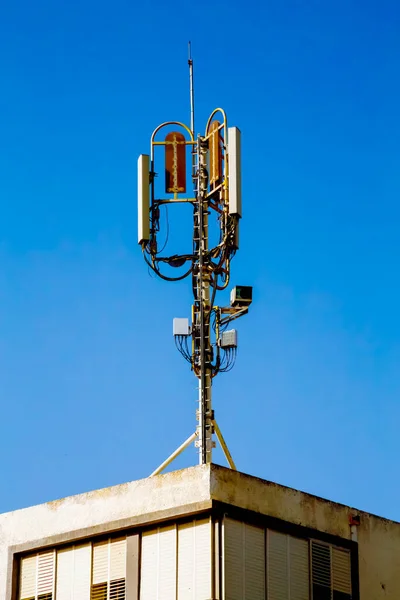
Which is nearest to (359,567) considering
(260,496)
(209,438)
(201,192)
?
(260,496)

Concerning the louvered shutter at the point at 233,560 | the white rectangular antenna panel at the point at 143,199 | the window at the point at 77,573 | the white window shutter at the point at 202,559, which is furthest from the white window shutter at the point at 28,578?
the white rectangular antenna panel at the point at 143,199

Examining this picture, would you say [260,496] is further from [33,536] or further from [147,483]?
[33,536]

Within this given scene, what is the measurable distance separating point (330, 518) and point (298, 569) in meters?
1.52

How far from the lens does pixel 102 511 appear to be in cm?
3400

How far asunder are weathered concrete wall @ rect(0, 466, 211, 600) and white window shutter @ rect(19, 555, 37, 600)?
27 centimetres

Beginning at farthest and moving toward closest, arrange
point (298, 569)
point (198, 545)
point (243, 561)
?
point (298, 569) → point (243, 561) → point (198, 545)

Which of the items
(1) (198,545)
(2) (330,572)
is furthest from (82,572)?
(2) (330,572)

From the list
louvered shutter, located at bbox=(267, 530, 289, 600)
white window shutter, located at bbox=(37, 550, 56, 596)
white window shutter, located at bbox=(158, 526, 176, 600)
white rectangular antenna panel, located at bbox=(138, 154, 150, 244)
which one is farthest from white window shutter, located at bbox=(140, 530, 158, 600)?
white rectangular antenna panel, located at bbox=(138, 154, 150, 244)

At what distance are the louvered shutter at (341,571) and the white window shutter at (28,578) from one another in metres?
6.35

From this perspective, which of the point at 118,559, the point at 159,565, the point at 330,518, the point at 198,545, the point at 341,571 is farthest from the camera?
the point at 330,518

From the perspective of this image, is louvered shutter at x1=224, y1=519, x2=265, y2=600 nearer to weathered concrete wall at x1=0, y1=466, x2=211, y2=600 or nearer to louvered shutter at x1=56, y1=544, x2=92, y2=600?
weathered concrete wall at x1=0, y1=466, x2=211, y2=600

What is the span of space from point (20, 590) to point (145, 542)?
352 cm

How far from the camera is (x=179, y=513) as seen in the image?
32.5 meters

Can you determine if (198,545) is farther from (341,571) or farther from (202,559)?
(341,571)
